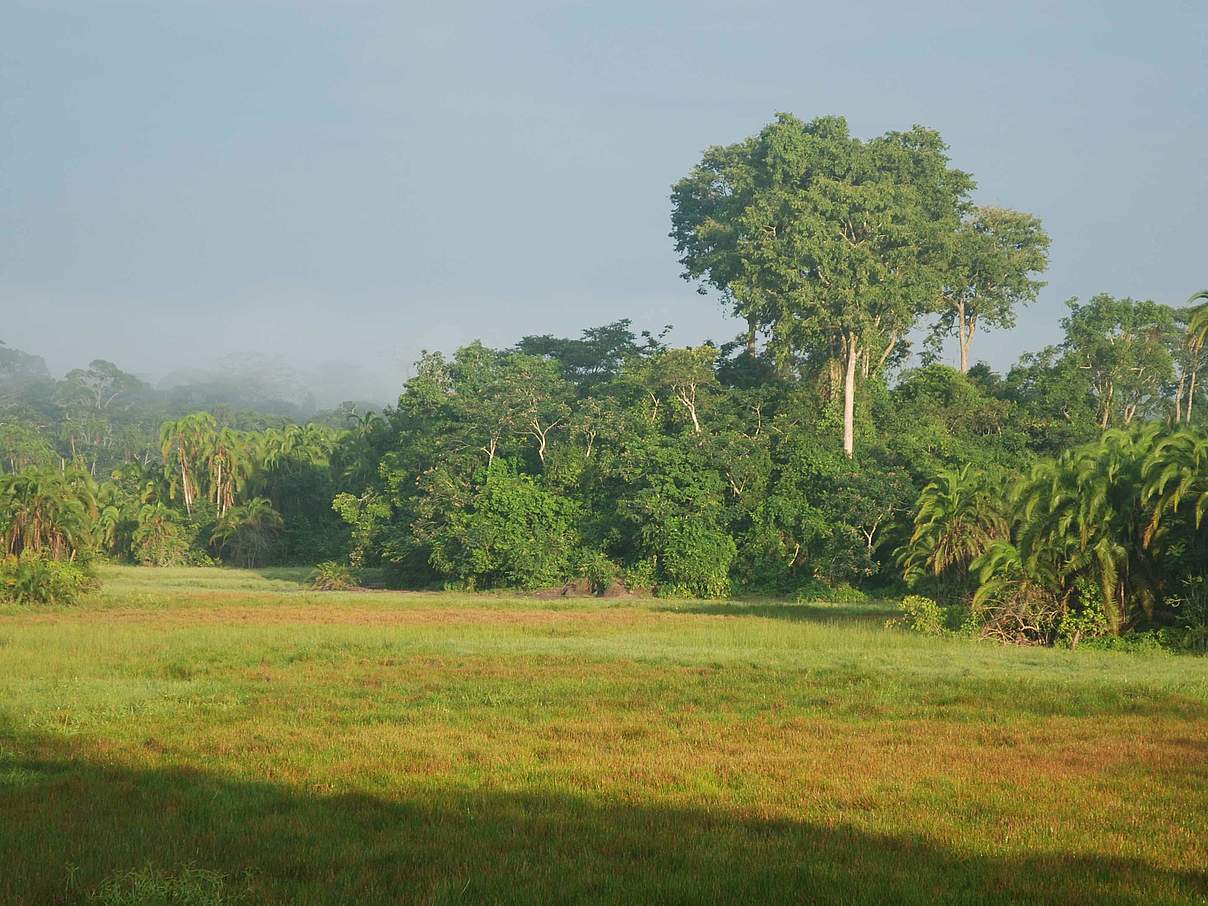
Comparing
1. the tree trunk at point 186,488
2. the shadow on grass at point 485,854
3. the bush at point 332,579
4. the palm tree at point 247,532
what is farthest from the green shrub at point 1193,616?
the tree trunk at point 186,488

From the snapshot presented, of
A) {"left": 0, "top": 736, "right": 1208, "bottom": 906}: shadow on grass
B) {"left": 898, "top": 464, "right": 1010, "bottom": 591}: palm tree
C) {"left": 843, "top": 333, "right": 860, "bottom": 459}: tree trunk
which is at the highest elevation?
{"left": 843, "top": 333, "right": 860, "bottom": 459}: tree trunk

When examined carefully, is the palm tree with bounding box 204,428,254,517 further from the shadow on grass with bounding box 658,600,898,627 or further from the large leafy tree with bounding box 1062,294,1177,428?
the large leafy tree with bounding box 1062,294,1177,428

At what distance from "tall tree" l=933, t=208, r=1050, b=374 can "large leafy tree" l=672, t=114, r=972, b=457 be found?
182 cm

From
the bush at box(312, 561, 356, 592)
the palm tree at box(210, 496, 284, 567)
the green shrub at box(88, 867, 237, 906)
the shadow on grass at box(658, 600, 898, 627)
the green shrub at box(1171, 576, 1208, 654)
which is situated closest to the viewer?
the green shrub at box(88, 867, 237, 906)

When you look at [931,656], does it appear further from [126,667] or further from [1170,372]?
[1170,372]

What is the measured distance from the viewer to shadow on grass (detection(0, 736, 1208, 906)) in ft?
26.2

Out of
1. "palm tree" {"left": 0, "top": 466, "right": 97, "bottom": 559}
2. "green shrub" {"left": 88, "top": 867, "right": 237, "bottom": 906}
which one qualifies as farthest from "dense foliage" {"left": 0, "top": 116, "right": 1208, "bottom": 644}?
"green shrub" {"left": 88, "top": 867, "right": 237, "bottom": 906}

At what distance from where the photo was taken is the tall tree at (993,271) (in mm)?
54875

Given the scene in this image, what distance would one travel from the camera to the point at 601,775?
470 inches

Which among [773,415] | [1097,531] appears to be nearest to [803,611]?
[1097,531]

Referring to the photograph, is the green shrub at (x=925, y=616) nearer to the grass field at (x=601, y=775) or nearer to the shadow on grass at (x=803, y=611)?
the shadow on grass at (x=803, y=611)

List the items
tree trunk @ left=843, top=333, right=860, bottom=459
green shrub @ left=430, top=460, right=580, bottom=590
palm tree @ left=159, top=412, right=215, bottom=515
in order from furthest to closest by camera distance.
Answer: palm tree @ left=159, top=412, right=215, bottom=515
tree trunk @ left=843, top=333, right=860, bottom=459
green shrub @ left=430, top=460, right=580, bottom=590

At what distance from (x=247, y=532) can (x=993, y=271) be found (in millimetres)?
43645

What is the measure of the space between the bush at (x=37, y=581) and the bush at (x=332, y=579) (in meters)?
13.8
